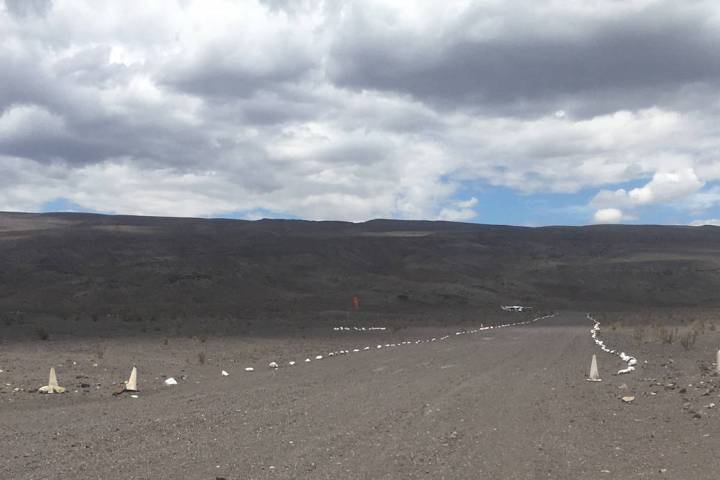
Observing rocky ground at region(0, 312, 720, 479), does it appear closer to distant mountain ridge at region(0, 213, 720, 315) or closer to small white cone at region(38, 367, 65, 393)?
small white cone at region(38, 367, 65, 393)

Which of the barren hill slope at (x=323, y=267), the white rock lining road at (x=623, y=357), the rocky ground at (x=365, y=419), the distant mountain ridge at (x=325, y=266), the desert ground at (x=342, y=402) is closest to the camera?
the rocky ground at (x=365, y=419)

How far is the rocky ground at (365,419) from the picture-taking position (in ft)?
27.4

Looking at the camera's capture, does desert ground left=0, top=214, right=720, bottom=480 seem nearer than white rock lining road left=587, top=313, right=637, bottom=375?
Yes

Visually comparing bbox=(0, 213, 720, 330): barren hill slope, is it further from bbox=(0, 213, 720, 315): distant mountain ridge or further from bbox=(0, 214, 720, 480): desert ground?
bbox=(0, 214, 720, 480): desert ground

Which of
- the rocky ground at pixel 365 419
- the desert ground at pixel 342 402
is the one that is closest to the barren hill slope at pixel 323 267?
the desert ground at pixel 342 402

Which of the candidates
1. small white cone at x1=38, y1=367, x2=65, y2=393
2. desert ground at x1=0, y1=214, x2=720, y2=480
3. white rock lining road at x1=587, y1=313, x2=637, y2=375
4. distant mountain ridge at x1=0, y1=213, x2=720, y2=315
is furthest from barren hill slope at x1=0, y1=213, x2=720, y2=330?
small white cone at x1=38, y1=367, x2=65, y2=393

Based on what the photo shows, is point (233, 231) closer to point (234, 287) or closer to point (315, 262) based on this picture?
point (315, 262)

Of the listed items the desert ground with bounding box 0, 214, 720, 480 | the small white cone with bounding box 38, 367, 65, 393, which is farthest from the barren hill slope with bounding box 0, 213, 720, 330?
the small white cone with bounding box 38, 367, 65, 393

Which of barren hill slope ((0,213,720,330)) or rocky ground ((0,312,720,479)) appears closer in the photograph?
rocky ground ((0,312,720,479))

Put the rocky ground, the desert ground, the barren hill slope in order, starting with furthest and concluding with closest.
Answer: the barren hill slope → the desert ground → the rocky ground

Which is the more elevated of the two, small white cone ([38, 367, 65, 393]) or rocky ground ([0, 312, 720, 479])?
rocky ground ([0, 312, 720, 479])

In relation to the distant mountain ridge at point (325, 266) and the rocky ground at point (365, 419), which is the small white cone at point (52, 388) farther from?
the distant mountain ridge at point (325, 266)

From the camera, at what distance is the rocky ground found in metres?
8.36

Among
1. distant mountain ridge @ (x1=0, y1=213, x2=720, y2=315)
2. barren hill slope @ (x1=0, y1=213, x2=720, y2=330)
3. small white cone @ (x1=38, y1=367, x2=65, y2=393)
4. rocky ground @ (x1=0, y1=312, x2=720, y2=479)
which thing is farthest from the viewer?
distant mountain ridge @ (x1=0, y1=213, x2=720, y2=315)
